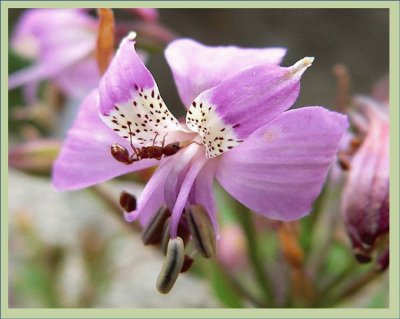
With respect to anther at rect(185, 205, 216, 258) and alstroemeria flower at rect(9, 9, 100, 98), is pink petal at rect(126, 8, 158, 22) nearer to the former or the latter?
alstroemeria flower at rect(9, 9, 100, 98)

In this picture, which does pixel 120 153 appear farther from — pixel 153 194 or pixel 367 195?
pixel 367 195

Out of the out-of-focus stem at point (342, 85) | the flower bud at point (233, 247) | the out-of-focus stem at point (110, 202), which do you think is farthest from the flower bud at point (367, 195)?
the flower bud at point (233, 247)

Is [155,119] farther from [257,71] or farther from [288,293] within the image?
[288,293]

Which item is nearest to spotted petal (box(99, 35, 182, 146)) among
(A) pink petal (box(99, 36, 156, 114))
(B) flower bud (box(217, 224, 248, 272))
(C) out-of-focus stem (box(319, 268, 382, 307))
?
(A) pink petal (box(99, 36, 156, 114))

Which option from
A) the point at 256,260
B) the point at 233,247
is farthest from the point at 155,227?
the point at 233,247

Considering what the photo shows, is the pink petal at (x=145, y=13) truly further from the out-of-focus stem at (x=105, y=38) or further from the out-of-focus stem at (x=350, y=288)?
the out-of-focus stem at (x=350, y=288)

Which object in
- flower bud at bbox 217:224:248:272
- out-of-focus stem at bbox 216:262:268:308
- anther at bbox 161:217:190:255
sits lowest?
flower bud at bbox 217:224:248:272

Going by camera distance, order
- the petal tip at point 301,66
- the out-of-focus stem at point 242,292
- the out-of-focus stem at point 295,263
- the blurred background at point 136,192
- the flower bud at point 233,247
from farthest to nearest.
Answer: the flower bud at point 233,247 → the blurred background at point 136,192 → the out-of-focus stem at point 242,292 → the out-of-focus stem at point 295,263 → the petal tip at point 301,66
